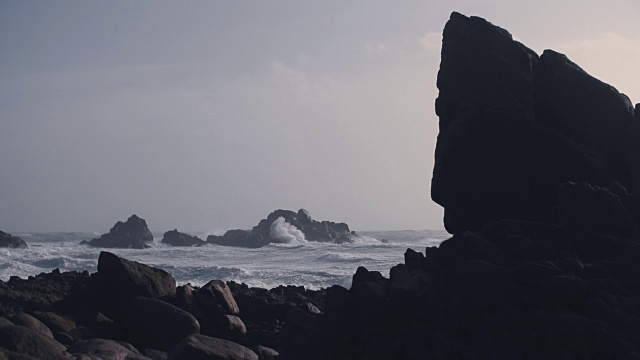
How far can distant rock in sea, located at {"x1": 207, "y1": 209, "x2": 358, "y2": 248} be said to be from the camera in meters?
91.2

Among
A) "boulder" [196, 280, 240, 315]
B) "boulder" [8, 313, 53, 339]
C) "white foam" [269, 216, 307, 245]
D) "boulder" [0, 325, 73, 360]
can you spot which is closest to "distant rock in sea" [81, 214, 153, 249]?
"white foam" [269, 216, 307, 245]

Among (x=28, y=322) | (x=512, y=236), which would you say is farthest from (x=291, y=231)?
(x=512, y=236)

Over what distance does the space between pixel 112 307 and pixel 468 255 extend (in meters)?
11.1

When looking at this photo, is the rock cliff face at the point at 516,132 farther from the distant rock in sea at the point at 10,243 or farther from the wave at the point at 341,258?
the distant rock in sea at the point at 10,243

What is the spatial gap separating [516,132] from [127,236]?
237 ft

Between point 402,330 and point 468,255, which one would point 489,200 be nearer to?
point 468,255

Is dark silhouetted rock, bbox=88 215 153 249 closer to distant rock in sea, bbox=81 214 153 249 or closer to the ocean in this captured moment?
distant rock in sea, bbox=81 214 153 249

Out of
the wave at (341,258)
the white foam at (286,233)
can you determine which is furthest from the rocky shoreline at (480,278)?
the white foam at (286,233)

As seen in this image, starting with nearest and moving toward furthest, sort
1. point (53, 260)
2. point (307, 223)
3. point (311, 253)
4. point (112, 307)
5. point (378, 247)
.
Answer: point (112, 307), point (53, 260), point (311, 253), point (378, 247), point (307, 223)

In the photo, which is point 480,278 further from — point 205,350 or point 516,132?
point 516,132

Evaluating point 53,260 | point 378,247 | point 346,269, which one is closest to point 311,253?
point 378,247

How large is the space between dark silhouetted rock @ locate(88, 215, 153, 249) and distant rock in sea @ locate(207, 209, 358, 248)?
10.1m

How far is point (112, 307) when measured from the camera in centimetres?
2042

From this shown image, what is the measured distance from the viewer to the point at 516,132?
1927cm
